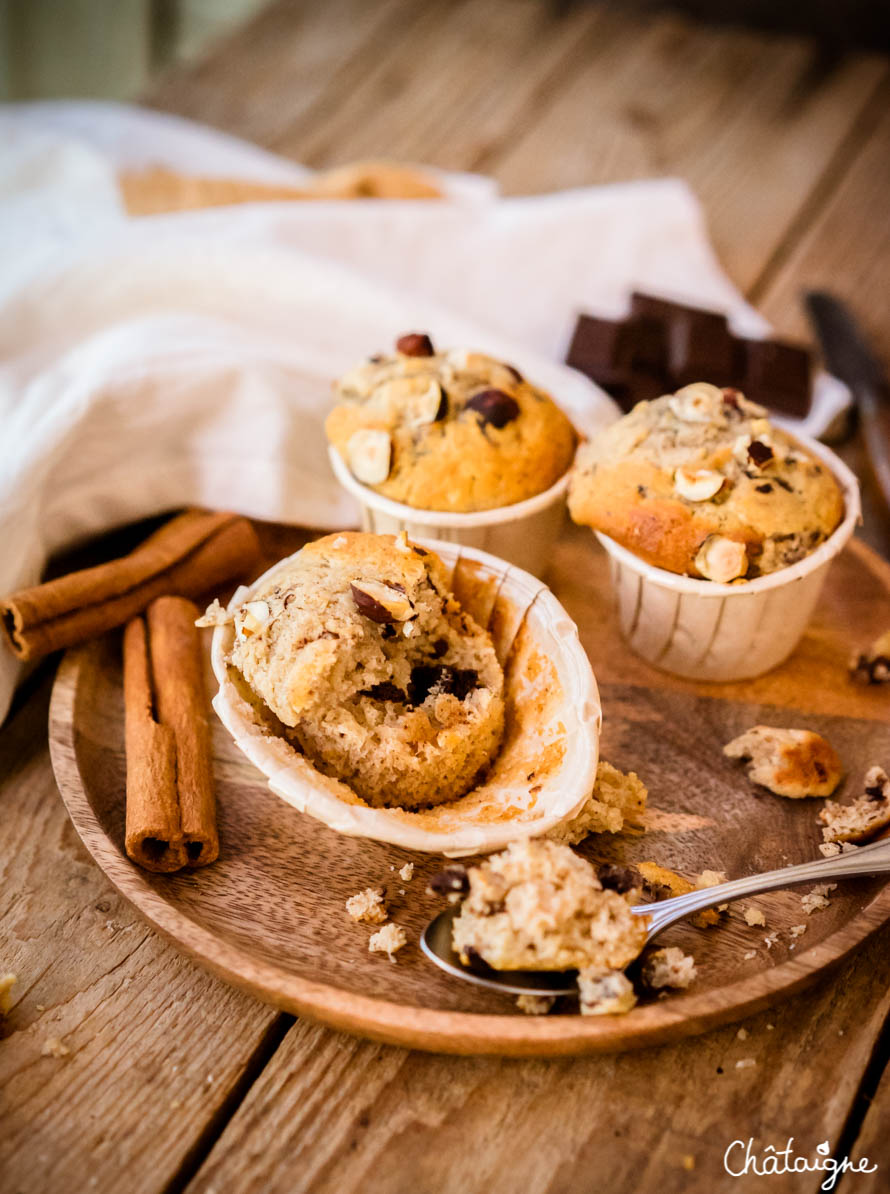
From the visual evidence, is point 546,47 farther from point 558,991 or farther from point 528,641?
point 558,991

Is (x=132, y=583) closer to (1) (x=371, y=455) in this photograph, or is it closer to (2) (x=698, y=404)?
(1) (x=371, y=455)

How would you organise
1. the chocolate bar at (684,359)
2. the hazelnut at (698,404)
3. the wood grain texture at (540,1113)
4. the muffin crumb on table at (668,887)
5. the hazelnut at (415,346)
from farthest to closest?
the chocolate bar at (684,359)
the hazelnut at (415,346)
the hazelnut at (698,404)
the muffin crumb on table at (668,887)
the wood grain texture at (540,1113)

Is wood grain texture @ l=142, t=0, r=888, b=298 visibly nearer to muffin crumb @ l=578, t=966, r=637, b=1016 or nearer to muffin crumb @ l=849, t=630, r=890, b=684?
muffin crumb @ l=849, t=630, r=890, b=684

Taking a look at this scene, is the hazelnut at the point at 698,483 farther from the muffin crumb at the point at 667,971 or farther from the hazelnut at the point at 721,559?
the muffin crumb at the point at 667,971

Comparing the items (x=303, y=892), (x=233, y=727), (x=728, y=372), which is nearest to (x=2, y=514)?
(x=233, y=727)

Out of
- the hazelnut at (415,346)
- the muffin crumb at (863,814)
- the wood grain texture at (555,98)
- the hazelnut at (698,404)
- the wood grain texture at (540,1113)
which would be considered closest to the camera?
the wood grain texture at (540,1113)

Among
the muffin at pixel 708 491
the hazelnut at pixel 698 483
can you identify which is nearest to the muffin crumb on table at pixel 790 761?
the muffin at pixel 708 491
